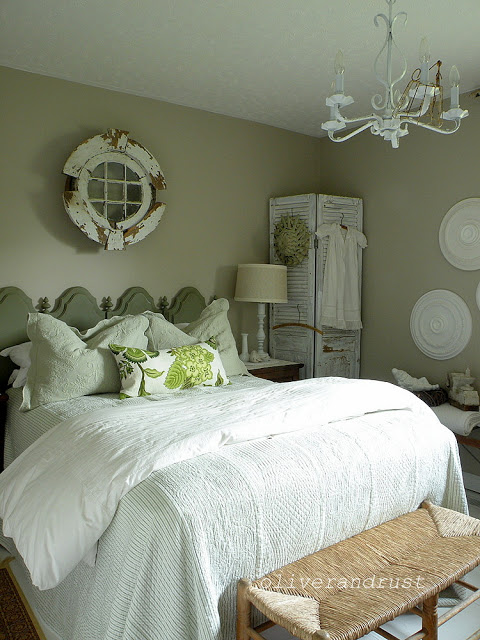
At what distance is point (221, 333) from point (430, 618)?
2021 mm

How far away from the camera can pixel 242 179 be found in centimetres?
423

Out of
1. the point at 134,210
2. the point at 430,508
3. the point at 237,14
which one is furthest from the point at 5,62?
the point at 430,508

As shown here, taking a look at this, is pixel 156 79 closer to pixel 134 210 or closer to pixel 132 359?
pixel 134 210

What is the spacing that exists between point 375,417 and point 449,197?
6.64ft

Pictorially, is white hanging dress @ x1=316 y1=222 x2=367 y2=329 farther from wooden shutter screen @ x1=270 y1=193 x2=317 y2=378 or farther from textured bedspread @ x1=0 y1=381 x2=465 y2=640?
textured bedspread @ x1=0 y1=381 x2=465 y2=640

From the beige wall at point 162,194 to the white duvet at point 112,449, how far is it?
1451 mm

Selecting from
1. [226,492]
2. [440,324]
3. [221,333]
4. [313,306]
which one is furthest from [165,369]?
[440,324]

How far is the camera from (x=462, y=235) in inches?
Result: 144

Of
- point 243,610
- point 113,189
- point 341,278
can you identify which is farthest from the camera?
Result: point 341,278

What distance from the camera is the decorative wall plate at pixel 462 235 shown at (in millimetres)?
3572

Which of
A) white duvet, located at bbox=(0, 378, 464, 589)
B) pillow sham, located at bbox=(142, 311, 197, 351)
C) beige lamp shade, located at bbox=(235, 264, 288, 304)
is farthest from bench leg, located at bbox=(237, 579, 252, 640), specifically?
beige lamp shade, located at bbox=(235, 264, 288, 304)

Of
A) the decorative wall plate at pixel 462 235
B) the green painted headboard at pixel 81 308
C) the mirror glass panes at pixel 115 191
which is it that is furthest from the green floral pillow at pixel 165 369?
the decorative wall plate at pixel 462 235

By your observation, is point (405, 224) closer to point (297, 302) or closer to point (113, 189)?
point (297, 302)

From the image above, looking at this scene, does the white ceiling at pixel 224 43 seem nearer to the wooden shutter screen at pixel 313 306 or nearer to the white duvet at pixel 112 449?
the wooden shutter screen at pixel 313 306
